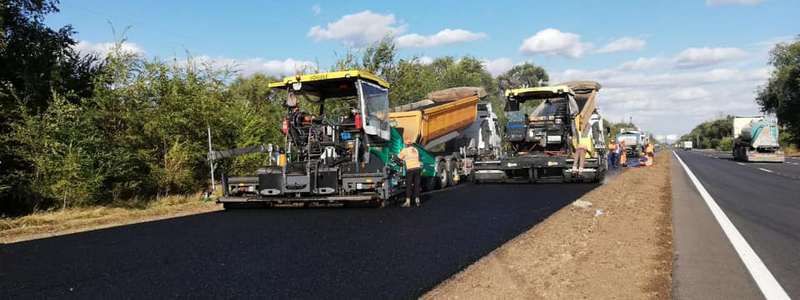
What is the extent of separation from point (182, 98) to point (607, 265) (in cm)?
Result: 1084

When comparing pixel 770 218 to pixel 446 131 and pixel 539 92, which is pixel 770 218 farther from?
pixel 539 92

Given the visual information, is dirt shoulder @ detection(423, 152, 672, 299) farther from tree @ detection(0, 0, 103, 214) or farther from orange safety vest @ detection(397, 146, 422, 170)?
tree @ detection(0, 0, 103, 214)

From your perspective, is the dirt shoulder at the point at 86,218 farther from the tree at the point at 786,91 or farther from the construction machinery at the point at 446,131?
the tree at the point at 786,91

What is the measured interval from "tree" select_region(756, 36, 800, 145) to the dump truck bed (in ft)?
155

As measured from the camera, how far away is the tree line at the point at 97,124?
437 inches

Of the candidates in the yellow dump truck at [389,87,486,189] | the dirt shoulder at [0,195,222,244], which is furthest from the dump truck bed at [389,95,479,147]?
the dirt shoulder at [0,195,222,244]

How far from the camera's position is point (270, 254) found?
6.54 metres

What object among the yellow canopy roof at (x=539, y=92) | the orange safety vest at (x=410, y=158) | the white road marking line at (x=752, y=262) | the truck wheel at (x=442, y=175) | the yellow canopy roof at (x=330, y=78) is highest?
the yellow canopy roof at (x=539, y=92)

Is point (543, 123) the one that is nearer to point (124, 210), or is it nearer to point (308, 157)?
point (308, 157)

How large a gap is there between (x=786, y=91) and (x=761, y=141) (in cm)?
2912

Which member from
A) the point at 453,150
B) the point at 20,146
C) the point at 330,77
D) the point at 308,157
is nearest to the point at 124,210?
the point at 20,146

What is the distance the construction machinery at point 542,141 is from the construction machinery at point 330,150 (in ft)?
15.7

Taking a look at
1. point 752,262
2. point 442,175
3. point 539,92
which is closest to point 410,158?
point 442,175

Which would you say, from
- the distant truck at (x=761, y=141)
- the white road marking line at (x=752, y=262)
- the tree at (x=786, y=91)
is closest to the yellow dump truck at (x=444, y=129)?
the white road marking line at (x=752, y=262)
